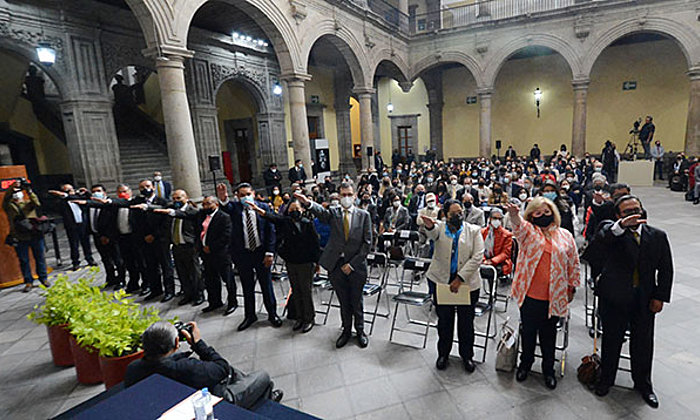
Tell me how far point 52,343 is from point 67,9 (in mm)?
9559

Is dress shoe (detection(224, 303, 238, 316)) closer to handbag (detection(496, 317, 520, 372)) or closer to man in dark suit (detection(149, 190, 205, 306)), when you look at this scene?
man in dark suit (detection(149, 190, 205, 306))

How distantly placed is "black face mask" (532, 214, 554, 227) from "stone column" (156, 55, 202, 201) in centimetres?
755

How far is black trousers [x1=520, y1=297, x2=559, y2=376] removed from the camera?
342 cm

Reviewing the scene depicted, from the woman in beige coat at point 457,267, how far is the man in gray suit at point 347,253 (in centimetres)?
87

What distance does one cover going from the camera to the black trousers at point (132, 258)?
6.16 metres

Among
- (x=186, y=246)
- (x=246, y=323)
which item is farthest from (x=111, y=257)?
(x=246, y=323)

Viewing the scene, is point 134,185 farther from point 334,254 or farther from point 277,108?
point 334,254

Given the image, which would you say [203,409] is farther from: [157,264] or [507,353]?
[157,264]

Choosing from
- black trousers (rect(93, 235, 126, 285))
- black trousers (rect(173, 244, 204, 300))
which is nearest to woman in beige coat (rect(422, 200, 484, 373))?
black trousers (rect(173, 244, 204, 300))

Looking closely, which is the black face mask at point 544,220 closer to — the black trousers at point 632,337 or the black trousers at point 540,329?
the black trousers at point 540,329

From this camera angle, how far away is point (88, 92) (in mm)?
10336

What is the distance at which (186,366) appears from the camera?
8.09 ft

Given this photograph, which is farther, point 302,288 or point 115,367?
point 302,288

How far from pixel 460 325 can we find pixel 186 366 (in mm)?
2551
